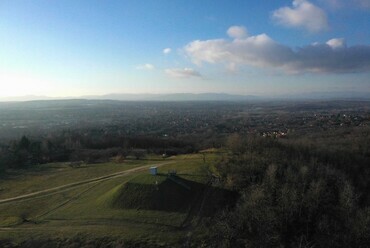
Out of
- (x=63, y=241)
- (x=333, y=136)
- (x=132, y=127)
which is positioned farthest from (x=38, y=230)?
(x=132, y=127)

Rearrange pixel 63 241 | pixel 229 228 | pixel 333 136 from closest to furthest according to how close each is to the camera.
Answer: pixel 63 241
pixel 229 228
pixel 333 136

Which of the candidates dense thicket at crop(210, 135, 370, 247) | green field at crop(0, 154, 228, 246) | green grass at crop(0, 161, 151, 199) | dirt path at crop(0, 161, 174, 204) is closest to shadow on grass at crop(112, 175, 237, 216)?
green field at crop(0, 154, 228, 246)

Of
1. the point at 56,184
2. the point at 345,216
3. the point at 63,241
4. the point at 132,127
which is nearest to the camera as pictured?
the point at 63,241

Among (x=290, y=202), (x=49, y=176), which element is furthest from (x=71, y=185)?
(x=290, y=202)

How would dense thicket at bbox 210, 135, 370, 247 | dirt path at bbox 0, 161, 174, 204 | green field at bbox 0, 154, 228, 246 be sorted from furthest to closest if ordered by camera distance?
dirt path at bbox 0, 161, 174, 204
dense thicket at bbox 210, 135, 370, 247
green field at bbox 0, 154, 228, 246

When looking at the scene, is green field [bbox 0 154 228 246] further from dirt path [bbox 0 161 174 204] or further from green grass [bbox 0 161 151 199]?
green grass [bbox 0 161 151 199]

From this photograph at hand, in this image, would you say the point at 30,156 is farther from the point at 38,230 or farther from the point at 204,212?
the point at 204,212
